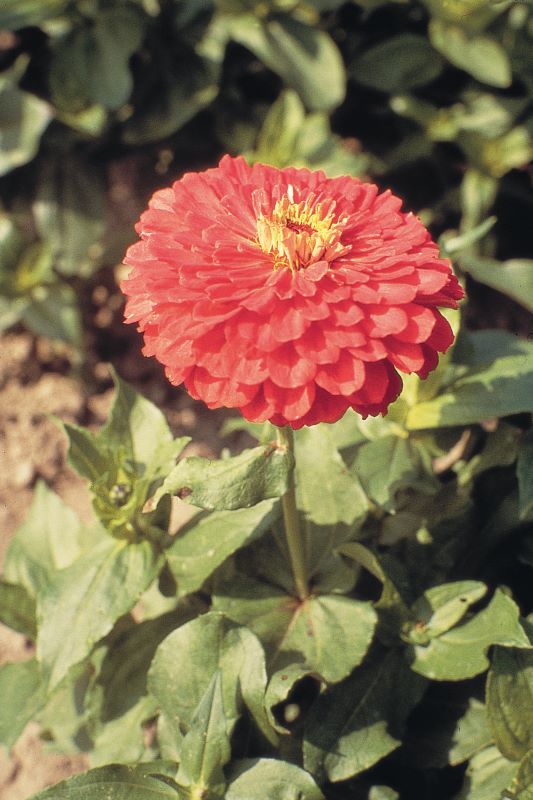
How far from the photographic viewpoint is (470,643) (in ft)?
3.37

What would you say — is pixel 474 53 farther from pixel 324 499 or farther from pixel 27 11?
pixel 324 499

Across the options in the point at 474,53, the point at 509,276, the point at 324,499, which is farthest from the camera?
the point at 474,53

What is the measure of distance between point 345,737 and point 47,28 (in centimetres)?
150

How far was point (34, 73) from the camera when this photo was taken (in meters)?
1.79

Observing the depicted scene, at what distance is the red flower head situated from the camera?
716mm

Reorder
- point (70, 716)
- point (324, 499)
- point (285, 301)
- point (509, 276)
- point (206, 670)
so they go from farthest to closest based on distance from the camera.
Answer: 1. point (509, 276)
2. point (70, 716)
3. point (324, 499)
4. point (206, 670)
5. point (285, 301)

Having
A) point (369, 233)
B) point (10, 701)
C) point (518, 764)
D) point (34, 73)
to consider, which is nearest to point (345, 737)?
point (518, 764)

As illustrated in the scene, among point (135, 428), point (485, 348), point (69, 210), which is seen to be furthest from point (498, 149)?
point (135, 428)

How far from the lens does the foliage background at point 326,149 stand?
1216 mm

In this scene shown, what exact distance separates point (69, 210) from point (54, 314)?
23 centimetres

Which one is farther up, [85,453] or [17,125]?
[17,125]

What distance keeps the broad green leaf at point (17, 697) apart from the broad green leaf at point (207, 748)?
0.27 metres

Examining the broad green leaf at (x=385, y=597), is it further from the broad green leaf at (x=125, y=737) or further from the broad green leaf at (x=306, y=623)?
the broad green leaf at (x=125, y=737)

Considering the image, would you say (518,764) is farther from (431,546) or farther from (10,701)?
(10,701)
